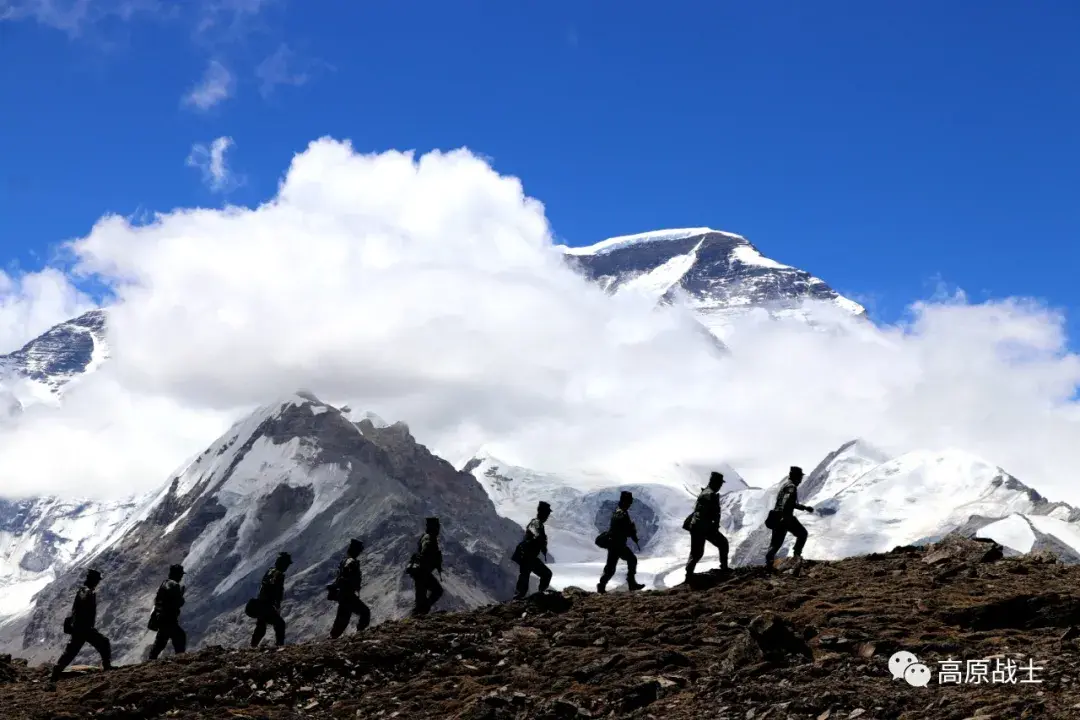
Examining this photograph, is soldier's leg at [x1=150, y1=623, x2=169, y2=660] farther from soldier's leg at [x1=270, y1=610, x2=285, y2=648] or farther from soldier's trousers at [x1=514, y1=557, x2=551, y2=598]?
soldier's trousers at [x1=514, y1=557, x2=551, y2=598]

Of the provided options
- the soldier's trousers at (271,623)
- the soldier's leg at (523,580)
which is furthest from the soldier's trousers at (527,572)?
the soldier's trousers at (271,623)

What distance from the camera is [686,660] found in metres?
25.0

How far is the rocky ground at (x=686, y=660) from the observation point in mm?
21281

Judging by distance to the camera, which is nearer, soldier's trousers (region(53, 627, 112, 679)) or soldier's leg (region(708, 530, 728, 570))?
soldier's trousers (region(53, 627, 112, 679))

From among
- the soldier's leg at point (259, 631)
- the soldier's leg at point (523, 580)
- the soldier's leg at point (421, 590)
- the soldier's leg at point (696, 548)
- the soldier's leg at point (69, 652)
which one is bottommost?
the soldier's leg at point (69, 652)

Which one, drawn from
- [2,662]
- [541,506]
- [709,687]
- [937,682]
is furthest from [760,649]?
[2,662]

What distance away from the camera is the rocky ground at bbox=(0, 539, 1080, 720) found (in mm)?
21281

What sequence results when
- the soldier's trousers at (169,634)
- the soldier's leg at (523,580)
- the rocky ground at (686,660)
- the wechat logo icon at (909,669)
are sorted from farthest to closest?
1. the soldier's leg at (523,580)
2. the soldier's trousers at (169,634)
3. the wechat logo icon at (909,669)
4. the rocky ground at (686,660)

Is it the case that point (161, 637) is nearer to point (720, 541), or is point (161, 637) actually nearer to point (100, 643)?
point (100, 643)

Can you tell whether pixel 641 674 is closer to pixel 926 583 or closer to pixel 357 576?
pixel 926 583

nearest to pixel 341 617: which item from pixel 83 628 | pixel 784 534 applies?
pixel 83 628

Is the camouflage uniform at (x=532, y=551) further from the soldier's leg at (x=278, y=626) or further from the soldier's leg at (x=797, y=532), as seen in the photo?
the soldier's leg at (x=797, y=532)

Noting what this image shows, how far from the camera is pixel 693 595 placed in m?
31.3

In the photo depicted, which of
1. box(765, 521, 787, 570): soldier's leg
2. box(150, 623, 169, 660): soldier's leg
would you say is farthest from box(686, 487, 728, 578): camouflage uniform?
box(150, 623, 169, 660): soldier's leg
